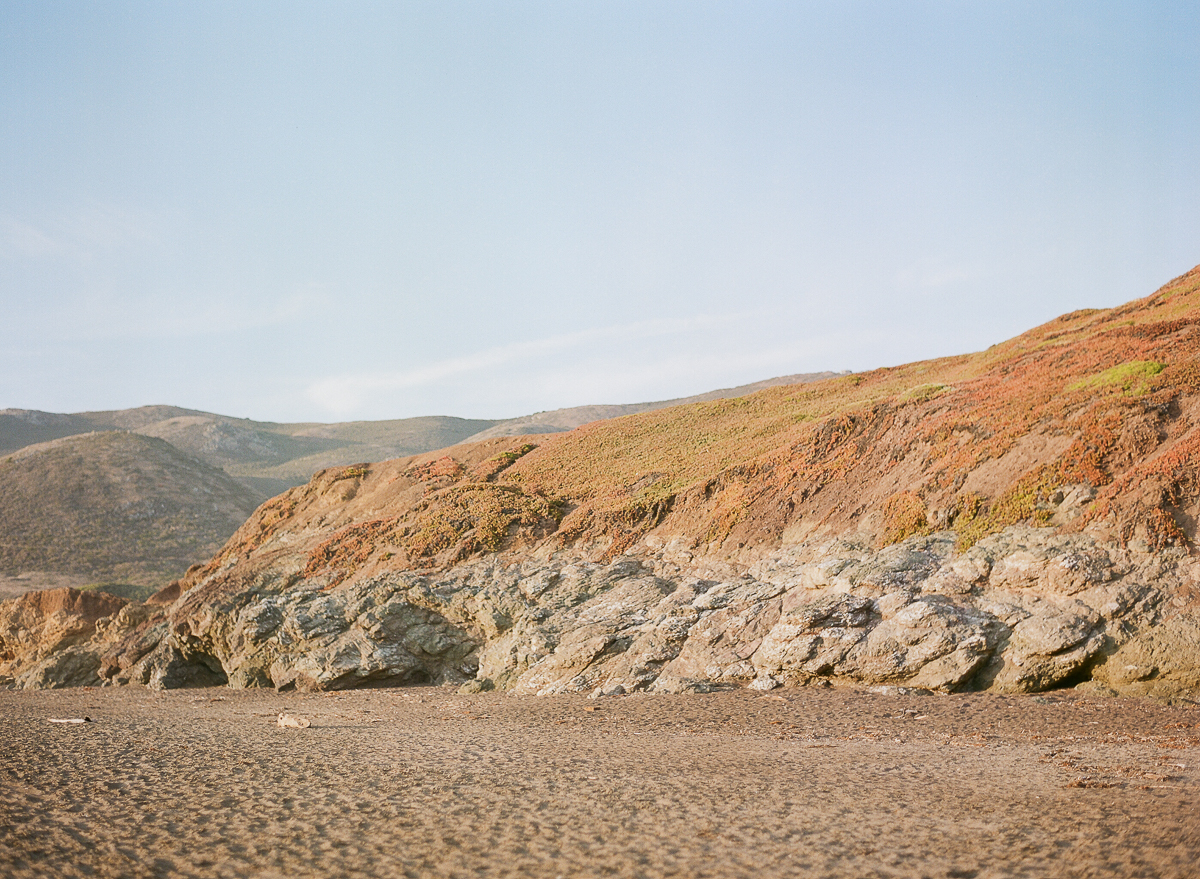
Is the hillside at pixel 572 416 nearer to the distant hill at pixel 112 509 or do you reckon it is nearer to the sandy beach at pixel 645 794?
the distant hill at pixel 112 509

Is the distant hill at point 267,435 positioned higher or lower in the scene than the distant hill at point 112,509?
higher

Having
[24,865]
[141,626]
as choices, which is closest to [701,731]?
[24,865]

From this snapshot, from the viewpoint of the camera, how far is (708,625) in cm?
1927

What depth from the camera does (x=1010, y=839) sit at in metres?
7.15

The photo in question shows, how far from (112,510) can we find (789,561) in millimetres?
86005

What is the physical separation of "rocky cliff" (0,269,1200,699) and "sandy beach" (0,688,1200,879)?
1.69m

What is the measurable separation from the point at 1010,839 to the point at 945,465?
15.4m

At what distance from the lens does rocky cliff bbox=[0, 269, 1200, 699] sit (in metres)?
15.6

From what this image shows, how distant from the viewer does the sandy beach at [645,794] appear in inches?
267

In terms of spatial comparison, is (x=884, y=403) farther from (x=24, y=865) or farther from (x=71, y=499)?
(x=71, y=499)

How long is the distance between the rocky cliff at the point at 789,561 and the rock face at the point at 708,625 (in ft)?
0.20

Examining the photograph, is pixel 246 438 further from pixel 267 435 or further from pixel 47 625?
pixel 47 625

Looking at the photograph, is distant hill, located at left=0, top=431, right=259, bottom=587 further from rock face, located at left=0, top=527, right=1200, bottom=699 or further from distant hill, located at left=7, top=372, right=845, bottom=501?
rock face, located at left=0, top=527, right=1200, bottom=699

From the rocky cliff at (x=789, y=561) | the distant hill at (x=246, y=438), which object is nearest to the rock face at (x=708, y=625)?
the rocky cliff at (x=789, y=561)
